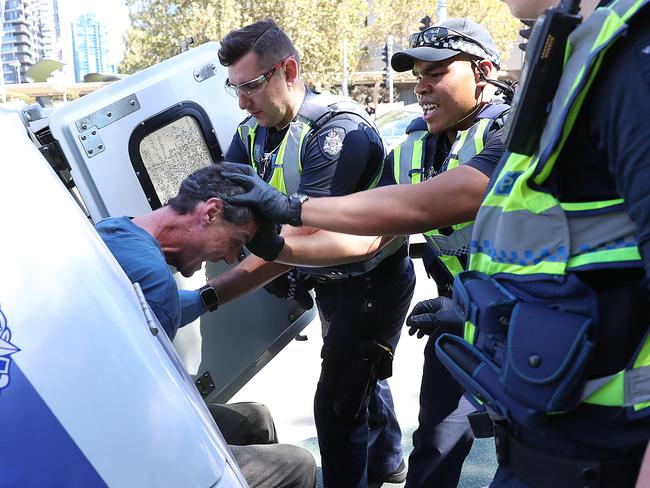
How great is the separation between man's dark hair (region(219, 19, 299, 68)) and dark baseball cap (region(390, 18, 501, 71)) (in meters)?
0.65

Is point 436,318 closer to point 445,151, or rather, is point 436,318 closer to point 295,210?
point 295,210

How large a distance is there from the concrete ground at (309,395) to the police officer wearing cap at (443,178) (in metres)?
0.73

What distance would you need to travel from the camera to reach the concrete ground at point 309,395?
141 inches

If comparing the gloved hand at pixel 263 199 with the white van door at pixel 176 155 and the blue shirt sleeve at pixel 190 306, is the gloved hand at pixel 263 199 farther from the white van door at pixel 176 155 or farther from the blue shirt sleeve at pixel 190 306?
the white van door at pixel 176 155

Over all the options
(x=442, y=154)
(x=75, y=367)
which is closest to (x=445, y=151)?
(x=442, y=154)

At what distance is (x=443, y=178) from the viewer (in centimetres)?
222

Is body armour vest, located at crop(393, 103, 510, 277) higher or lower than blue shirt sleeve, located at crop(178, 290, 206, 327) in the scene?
higher

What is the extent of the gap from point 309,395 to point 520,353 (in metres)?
3.36

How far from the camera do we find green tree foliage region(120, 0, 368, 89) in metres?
27.8

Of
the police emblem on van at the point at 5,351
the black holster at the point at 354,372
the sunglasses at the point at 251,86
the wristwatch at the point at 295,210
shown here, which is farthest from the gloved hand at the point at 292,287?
the police emblem on van at the point at 5,351

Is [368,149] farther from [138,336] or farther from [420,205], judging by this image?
[138,336]

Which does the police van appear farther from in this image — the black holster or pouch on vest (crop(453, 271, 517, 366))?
the black holster

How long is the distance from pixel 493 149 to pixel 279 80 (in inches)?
44.5

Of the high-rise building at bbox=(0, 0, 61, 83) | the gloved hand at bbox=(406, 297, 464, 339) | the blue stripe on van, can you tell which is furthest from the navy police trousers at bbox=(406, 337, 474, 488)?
the high-rise building at bbox=(0, 0, 61, 83)
